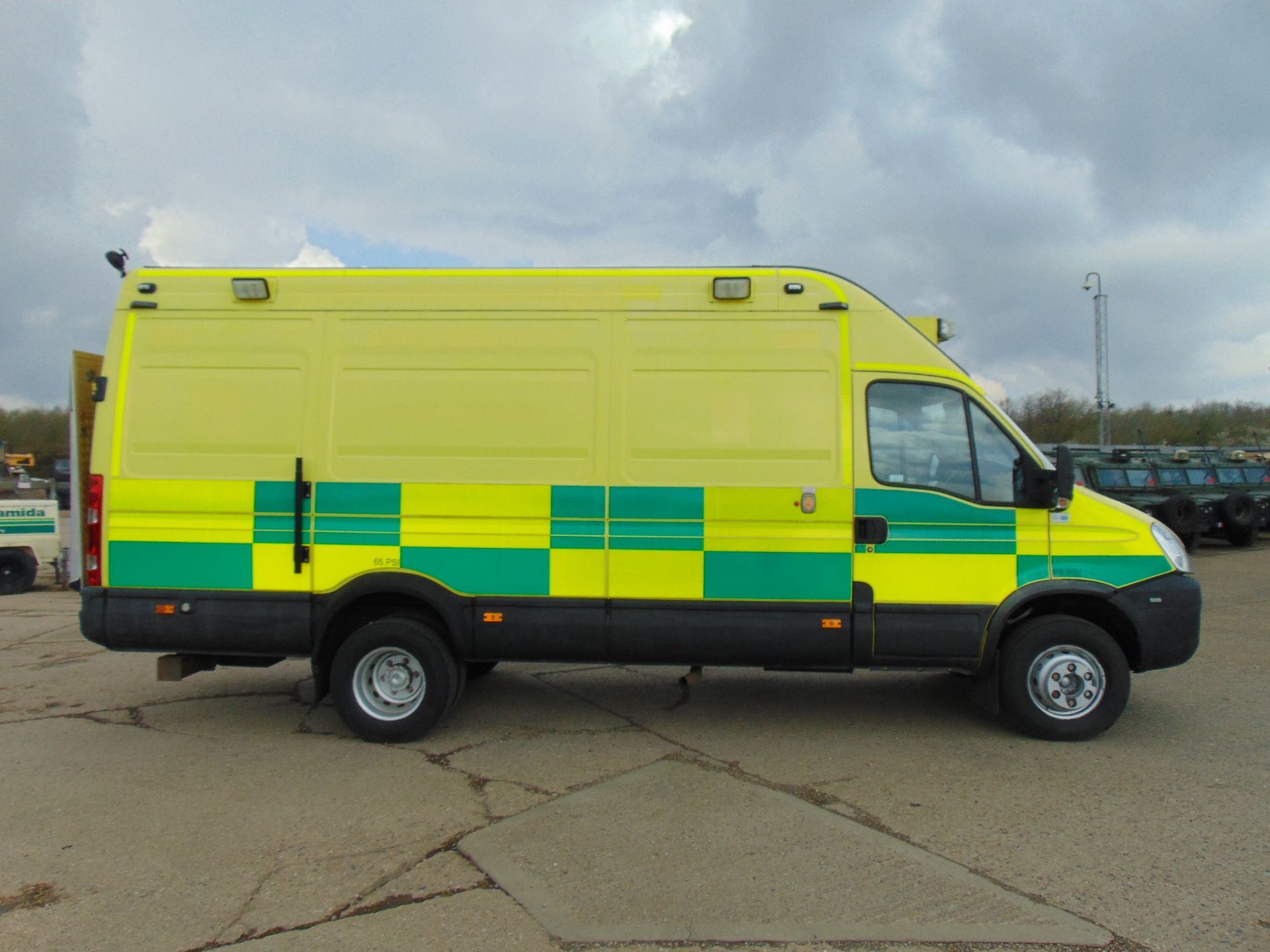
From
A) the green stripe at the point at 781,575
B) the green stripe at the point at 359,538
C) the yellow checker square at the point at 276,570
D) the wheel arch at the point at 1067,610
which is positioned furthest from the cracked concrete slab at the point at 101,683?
the wheel arch at the point at 1067,610

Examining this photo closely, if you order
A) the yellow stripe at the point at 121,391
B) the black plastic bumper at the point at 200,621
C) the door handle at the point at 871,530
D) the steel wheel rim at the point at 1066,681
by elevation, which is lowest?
the steel wheel rim at the point at 1066,681

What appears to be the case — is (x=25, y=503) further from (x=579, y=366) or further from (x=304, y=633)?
(x=579, y=366)

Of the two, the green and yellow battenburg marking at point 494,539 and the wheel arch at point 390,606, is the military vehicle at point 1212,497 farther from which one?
the wheel arch at point 390,606

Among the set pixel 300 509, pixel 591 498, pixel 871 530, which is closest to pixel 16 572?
pixel 300 509

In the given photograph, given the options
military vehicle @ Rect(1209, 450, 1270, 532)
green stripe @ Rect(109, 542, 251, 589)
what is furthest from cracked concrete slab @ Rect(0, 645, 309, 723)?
military vehicle @ Rect(1209, 450, 1270, 532)

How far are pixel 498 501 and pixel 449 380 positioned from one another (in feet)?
2.52

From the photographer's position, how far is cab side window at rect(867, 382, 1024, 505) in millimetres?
5219

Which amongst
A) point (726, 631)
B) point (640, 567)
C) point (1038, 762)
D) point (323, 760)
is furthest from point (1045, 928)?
point (323, 760)

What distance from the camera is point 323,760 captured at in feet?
16.8

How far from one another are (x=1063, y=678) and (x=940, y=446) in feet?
5.00

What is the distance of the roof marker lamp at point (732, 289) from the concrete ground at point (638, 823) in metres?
2.62

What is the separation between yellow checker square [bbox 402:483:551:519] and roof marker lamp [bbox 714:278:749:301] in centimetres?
151

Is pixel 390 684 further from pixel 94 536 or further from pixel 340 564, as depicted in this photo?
pixel 94 536

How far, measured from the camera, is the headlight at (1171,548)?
5.29 m
